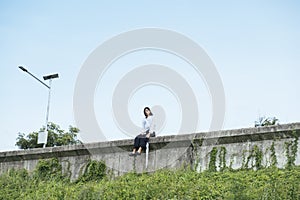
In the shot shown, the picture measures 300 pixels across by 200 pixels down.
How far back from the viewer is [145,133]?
12211 mm

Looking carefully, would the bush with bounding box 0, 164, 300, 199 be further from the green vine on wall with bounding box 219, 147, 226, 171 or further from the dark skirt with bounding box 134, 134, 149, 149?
the dark skirt with bounding box 134, 134, 149, 149

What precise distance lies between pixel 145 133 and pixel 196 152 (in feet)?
4.51

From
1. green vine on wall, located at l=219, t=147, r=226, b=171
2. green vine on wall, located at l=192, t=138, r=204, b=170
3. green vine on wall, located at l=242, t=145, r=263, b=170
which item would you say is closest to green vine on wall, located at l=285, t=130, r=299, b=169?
green vine on wall, located at l=242, t=145, r=263, b=170

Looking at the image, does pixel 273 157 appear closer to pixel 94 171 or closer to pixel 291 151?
pixel 291 151

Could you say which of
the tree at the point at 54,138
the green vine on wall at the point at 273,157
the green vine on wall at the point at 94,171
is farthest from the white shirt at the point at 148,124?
the tree at the point at 54,138

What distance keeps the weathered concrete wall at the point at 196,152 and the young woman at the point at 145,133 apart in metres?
0.14

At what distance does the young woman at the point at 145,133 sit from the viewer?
476 inches

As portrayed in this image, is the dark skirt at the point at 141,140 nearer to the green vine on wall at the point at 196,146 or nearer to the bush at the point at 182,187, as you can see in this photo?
the bush at the point at 182,187

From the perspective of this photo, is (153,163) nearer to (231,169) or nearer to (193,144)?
(193,144)

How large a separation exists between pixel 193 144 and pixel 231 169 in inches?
44.9

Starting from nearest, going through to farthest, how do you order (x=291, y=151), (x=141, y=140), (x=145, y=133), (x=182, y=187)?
(x=182, y=187), (x=291, y=151), (x=141, y=140), (x=145, y=133)

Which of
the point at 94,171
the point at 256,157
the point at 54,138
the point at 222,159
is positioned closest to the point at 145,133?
the point at 94,171

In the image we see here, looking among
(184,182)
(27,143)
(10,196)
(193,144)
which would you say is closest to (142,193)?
(184,182)

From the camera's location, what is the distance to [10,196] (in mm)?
12094
